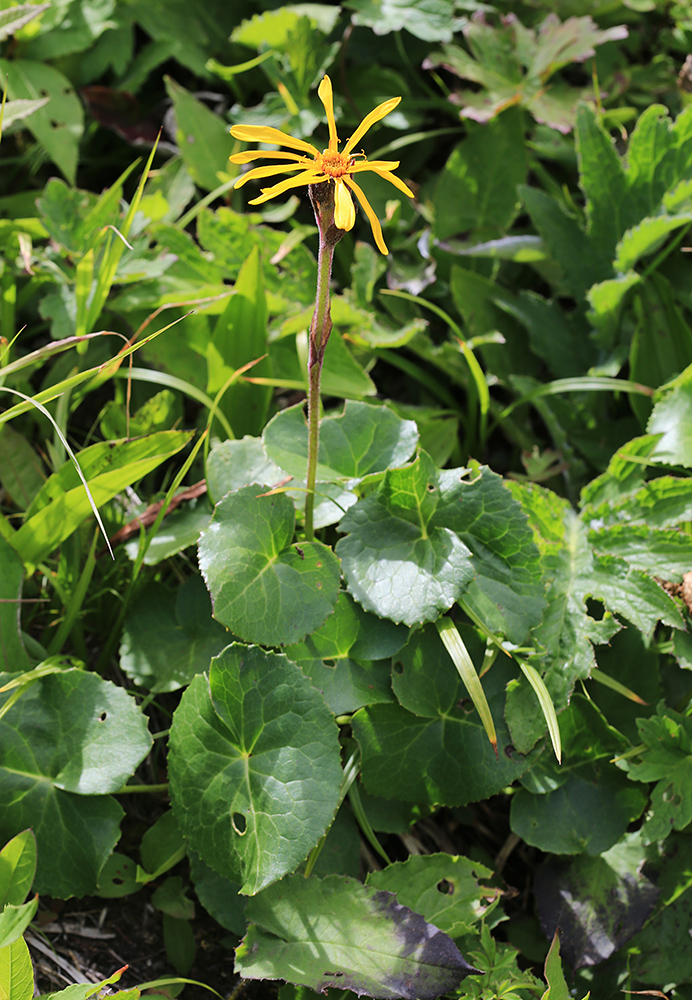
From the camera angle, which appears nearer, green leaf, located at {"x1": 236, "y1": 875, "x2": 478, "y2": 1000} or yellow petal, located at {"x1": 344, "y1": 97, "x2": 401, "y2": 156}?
yellow petal, located at {"x1": 344, "y1": 97, "x2": 401, "y2": 156}

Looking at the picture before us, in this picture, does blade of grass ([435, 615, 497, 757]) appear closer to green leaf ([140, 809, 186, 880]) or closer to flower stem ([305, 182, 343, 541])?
flower stem ([305, 182, 343, 541])

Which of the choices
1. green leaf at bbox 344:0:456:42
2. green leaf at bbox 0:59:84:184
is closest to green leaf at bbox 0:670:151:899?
green leaf at bbox 0:59:84:184

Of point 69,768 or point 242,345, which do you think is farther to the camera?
point 242,345

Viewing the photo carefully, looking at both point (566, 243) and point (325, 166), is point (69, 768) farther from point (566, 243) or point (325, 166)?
point (566, 243)

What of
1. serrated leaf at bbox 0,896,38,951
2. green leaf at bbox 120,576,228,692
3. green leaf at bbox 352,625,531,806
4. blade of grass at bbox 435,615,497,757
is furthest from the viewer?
green leaf at bbox 120,576,228,692

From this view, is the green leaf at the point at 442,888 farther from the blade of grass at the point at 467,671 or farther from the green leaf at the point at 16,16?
the green leaf at the point at 16,16

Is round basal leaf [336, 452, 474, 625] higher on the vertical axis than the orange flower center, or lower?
lower

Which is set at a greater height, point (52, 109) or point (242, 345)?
point (52, 109)

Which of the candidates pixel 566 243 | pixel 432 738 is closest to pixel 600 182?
pixel 566 243
